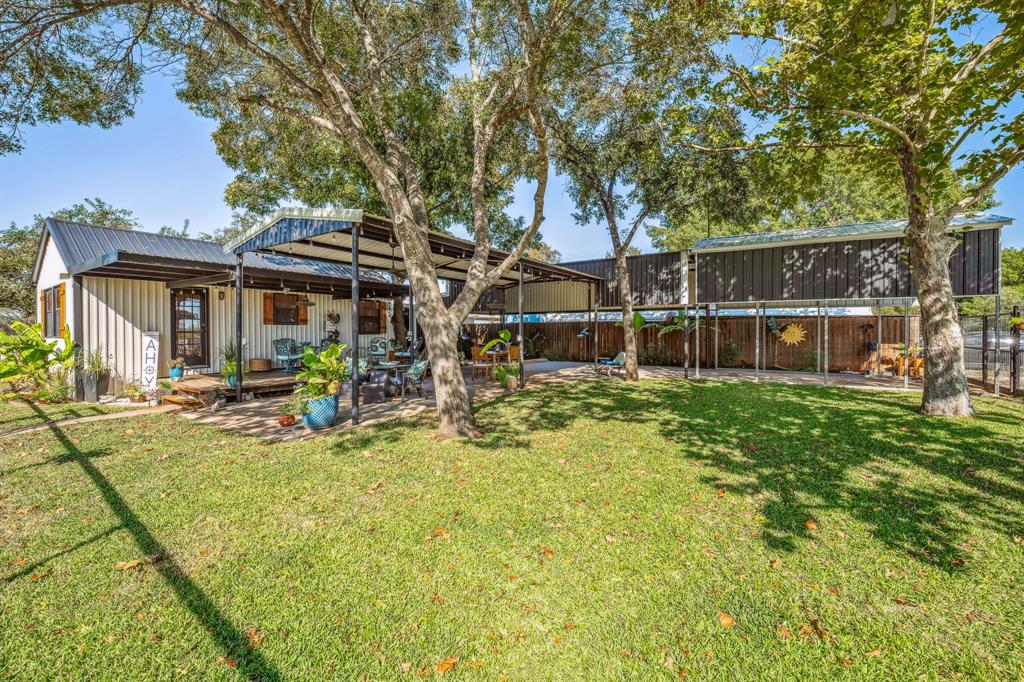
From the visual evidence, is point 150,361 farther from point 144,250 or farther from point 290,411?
point 290,411

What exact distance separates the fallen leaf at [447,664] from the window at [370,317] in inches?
524

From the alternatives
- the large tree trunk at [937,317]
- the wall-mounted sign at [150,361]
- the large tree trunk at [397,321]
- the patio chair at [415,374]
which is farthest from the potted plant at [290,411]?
the large tree trunk at [937,317]

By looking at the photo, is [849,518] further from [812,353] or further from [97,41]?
[812,353]

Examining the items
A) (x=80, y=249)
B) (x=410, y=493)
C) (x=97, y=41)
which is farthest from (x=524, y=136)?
(x=80, y=249)

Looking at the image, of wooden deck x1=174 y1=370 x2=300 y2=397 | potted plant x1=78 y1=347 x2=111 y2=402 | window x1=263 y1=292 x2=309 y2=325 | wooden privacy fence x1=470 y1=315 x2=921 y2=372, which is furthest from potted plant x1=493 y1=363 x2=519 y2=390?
potted plant x1=78 y1=347 x2=111 y2=402

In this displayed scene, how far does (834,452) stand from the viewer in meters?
5.20

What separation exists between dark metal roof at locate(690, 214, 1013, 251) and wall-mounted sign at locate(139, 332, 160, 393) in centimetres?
1389

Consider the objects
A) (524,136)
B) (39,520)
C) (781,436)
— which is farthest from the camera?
(524,136)

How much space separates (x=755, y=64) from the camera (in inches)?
284

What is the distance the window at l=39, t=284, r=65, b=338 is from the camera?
33.3ft

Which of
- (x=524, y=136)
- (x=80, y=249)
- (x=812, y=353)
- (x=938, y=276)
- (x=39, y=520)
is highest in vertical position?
(x=524, y=136)

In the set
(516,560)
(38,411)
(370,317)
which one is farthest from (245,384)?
(516,560)

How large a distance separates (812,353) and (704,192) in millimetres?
6915

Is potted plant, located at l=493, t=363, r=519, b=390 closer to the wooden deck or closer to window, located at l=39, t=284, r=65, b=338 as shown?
the wooden deck
